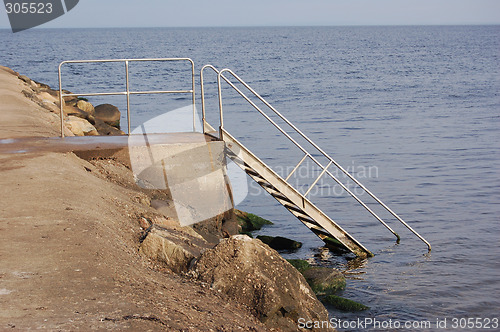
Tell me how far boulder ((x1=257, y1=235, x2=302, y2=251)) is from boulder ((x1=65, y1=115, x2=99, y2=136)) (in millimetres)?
4969

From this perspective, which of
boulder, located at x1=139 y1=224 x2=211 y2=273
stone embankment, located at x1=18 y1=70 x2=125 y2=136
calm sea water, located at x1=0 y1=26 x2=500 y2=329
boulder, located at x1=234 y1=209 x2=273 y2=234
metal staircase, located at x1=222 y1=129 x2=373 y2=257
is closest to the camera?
boulder, located at x1=139 y1=224 x2=211 y2=273

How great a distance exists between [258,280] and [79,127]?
947 centimetres

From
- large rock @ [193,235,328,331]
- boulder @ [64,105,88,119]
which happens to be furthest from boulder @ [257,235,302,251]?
boulder @ [64,105,88,119]

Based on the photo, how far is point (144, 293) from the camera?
221 inches

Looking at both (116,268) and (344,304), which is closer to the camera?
(116,268)

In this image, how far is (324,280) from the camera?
9.72 m

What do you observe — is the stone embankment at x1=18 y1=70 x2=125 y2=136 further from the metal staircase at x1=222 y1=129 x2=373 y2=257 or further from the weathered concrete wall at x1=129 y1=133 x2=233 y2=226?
the metal staircase at x1=222 y1=129 x2=373 y2=257

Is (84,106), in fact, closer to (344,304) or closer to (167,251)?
(344,304)

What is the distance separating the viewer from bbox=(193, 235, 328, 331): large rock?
245 inches

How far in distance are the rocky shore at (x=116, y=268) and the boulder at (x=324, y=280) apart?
2.14 meters

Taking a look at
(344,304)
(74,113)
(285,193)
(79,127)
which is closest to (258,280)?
(344,304)

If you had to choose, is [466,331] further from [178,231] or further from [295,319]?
[178,231]

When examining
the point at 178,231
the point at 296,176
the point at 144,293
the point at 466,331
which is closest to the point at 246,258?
the point at 144,293

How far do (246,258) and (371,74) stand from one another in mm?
44968
